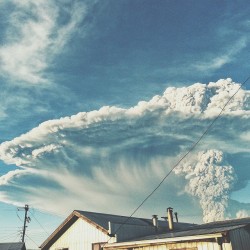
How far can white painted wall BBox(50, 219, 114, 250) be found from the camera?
2589 cm

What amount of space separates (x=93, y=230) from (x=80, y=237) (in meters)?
1.70

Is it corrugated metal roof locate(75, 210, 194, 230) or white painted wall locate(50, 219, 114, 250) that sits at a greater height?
corrugated metal roof locate(75, 210, 194, 230)

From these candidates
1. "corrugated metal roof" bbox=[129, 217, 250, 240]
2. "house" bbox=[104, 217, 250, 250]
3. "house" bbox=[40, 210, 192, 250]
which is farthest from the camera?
"house" bbox=[40, 210, 192, 250]

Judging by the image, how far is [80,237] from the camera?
2717cm

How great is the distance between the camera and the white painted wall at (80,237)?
25.9m

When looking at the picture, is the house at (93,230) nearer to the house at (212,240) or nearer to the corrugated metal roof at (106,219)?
the corrugated metal roof at (106,219)

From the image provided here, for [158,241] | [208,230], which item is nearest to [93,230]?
[158,241]

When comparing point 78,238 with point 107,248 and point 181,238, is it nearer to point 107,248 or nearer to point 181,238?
point 107,248

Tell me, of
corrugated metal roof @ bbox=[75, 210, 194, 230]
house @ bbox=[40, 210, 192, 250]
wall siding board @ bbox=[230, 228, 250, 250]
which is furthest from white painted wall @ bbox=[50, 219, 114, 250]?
wall siding board @ bbox=[230, 228, 250, 250]

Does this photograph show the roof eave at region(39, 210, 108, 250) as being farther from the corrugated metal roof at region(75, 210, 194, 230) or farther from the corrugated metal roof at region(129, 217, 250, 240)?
the corrugated metal roof at region(129, 217, 250, 240)

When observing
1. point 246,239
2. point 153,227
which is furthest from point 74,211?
point 246,239

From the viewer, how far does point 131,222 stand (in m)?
27.6

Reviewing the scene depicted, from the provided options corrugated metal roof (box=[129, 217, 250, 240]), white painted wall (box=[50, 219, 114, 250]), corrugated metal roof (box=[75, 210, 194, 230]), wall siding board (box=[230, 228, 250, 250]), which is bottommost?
wall siding board (box=[230, 228, 250, 250])

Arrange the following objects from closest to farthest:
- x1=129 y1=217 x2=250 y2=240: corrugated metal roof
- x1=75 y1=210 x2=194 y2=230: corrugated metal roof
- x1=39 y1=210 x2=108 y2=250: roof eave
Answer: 1. x1=129 y1=217 x2=250 y2=240: corrugated metal roof
2. x1=75 y1=210 x2=194 y2=230: corrugated metal roof
3. x1=39 y1=210 x2=108 y2=250: roof eave
